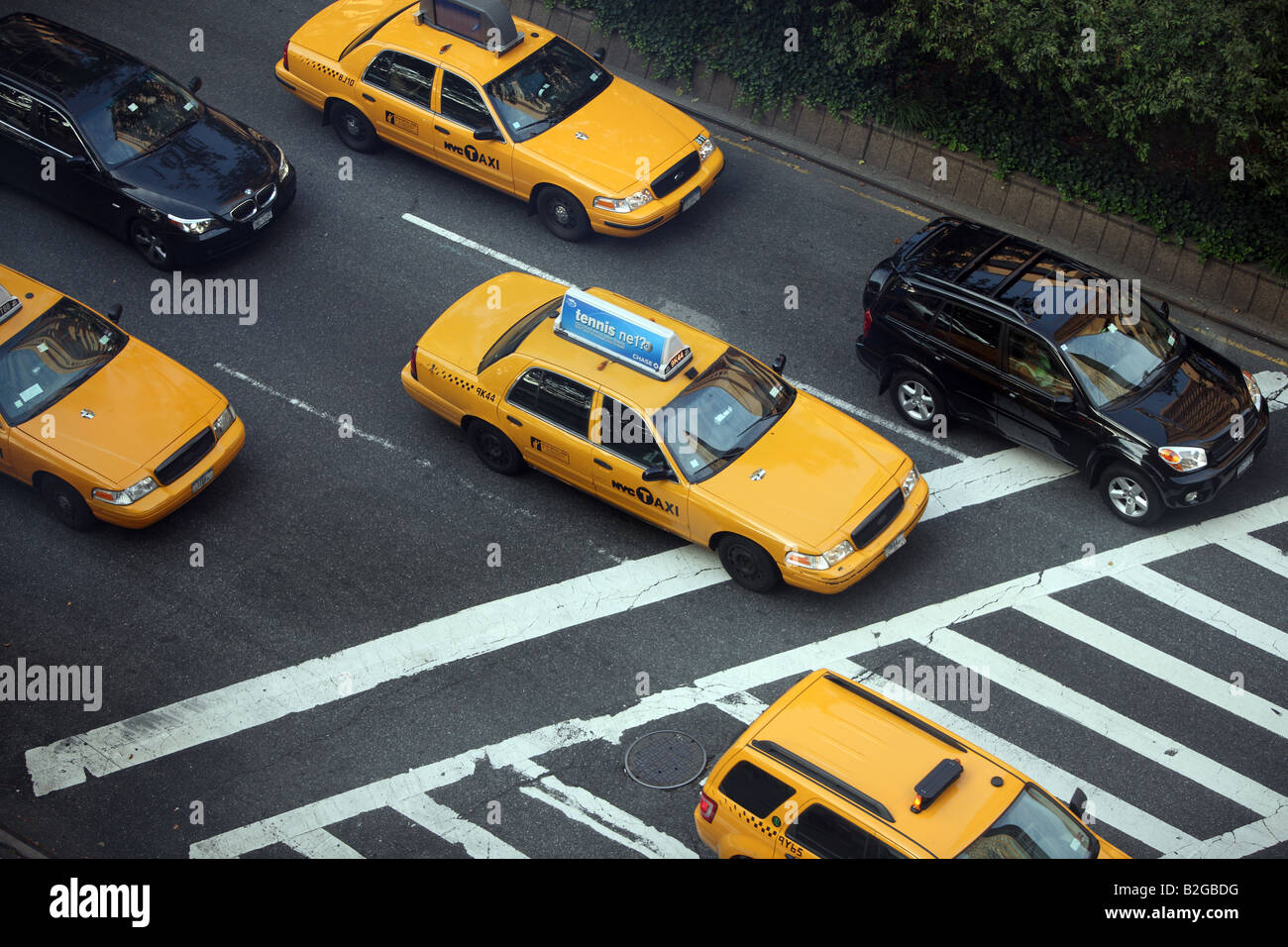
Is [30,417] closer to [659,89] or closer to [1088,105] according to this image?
[659,89]

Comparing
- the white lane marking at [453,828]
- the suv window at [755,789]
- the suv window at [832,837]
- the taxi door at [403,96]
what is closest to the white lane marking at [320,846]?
the white lane marking at [453,828]

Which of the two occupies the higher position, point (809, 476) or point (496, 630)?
point (809, 476)

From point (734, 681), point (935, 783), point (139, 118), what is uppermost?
point (139, 118)

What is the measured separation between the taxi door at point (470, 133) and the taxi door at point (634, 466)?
5048mm

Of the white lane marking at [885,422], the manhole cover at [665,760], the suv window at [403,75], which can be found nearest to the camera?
the manhole cover at [665,760]

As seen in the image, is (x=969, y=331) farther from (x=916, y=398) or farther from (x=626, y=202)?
(x=626, y=202)

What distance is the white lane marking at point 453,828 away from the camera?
10.2 metres

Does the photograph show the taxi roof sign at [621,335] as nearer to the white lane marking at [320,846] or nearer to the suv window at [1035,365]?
the suv window at [1035,365]

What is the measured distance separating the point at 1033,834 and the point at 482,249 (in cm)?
1003

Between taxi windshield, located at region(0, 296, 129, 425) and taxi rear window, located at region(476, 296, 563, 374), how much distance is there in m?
3.93

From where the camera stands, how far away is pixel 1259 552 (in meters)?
12.5

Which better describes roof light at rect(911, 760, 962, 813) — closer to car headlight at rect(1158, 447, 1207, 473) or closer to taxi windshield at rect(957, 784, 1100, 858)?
taxi windshield at rect(957, 784, 1100, 858)

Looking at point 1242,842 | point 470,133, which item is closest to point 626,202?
point 470,133

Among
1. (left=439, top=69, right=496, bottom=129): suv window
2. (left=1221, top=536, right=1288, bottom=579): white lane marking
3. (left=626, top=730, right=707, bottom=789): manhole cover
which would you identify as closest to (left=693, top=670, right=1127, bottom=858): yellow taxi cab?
(left=626, top=730, right=707, bottom=789): manhole cover
